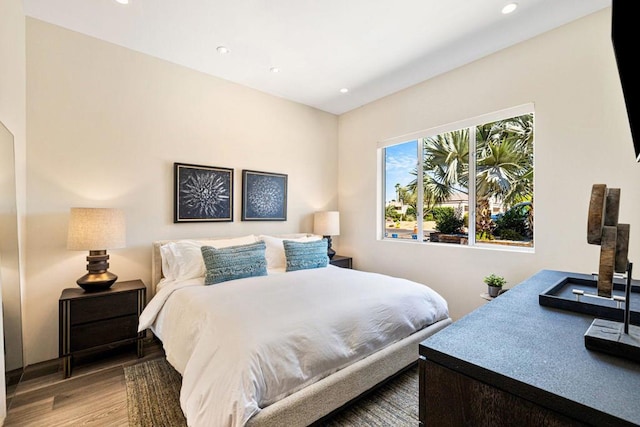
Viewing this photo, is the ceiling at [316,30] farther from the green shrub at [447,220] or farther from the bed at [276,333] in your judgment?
the bed at [276,333]

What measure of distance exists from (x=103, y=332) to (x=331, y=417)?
202cm

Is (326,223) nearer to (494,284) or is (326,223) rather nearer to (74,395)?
(494,284)

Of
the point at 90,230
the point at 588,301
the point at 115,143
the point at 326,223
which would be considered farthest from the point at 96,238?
the point at 588,301

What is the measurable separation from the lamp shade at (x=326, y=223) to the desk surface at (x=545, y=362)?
3097mm

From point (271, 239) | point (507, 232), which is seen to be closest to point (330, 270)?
point (271, 239)

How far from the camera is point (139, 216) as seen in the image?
296 cm

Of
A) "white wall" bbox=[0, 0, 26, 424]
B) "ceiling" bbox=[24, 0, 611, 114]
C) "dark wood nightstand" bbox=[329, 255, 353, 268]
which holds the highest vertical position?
"ceiling" bbox=[24, 0, 611, 114]

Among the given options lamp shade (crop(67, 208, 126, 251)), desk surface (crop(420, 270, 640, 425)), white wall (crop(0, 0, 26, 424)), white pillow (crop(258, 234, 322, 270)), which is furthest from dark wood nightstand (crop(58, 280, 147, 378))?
desk surface (crop(420, 270, 640, 425))

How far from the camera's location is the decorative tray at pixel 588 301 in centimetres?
96

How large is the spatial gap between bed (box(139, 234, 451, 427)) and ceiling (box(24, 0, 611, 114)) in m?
1.99

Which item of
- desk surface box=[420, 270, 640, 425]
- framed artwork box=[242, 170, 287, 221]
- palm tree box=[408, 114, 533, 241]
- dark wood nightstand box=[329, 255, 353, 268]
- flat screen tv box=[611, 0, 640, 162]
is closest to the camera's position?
desk surface box=[420, 270, 640, 425]

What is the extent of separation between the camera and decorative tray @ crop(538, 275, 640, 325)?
957 mm

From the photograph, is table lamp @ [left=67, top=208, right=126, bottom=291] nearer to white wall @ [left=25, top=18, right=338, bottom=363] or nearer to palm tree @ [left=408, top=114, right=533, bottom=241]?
white wall @ [left=25, top=18, right=338, bottom=363]

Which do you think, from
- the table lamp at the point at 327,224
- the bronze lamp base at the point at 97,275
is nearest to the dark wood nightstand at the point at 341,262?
the table lamp at the point at 327,224
